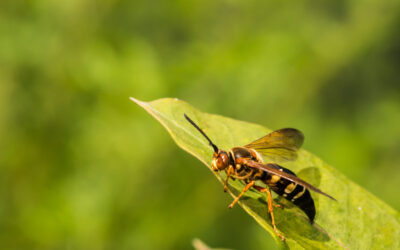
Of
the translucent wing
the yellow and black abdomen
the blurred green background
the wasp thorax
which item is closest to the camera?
the yellow and black abdomen

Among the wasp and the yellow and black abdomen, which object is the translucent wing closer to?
the wasp

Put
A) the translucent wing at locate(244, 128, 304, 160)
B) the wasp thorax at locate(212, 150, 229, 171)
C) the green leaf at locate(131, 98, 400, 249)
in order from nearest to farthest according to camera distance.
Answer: the green leaf at locate(131, 98, 400, 249)
the wasp thorax at locate(212, 150, 229, 171)
the translucent wing at locate(244, 128, 304, 160)

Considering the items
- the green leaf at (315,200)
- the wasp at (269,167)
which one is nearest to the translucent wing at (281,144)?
the wasp at (269,167)

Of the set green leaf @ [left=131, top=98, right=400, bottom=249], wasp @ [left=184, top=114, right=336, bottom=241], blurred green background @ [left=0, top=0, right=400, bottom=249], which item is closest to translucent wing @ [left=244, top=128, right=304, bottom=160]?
wasp @ [left=184, top=114, right=336, bottom=241]

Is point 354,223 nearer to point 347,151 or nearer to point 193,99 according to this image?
point 193,99

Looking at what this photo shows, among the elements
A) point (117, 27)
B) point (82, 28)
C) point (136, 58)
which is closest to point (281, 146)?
point (136, 58)

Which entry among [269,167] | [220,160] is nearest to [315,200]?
[269,167]

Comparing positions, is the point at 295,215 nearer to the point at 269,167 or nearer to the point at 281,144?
the point at 269,167
